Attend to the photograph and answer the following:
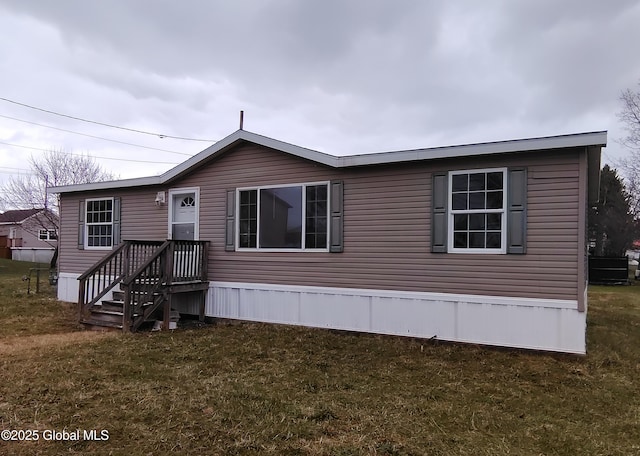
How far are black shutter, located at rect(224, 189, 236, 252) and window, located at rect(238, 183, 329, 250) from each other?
3.9 inches

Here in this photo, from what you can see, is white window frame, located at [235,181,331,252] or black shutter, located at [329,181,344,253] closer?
black shutter, located at [329,181,344,253]

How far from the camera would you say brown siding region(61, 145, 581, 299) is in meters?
5.79

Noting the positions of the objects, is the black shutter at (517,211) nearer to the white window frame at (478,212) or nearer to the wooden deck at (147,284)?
the white window frame at (478,212)

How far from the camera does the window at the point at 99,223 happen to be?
388 inches

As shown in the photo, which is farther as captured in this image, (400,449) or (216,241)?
(216,241)

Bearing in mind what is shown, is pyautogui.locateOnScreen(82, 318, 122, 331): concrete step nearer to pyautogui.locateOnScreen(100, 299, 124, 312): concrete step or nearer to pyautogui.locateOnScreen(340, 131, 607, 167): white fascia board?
pyautogui.locateOnScreen(100, 299, 124, 312): concrete step

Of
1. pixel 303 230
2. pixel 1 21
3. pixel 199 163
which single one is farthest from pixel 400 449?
pixel 1 21

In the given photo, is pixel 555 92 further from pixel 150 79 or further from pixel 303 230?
pixel 150 79

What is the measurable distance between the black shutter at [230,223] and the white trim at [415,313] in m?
0.71

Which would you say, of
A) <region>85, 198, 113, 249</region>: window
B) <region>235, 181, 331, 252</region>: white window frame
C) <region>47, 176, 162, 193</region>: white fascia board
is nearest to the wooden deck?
<region>235, 181, 331, 252</region>: white window frame

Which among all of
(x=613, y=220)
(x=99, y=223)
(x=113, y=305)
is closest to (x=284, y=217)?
(x=113, y=305)

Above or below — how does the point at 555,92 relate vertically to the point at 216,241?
above

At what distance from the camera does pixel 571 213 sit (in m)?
5.69

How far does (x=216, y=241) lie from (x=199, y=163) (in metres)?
1.52
